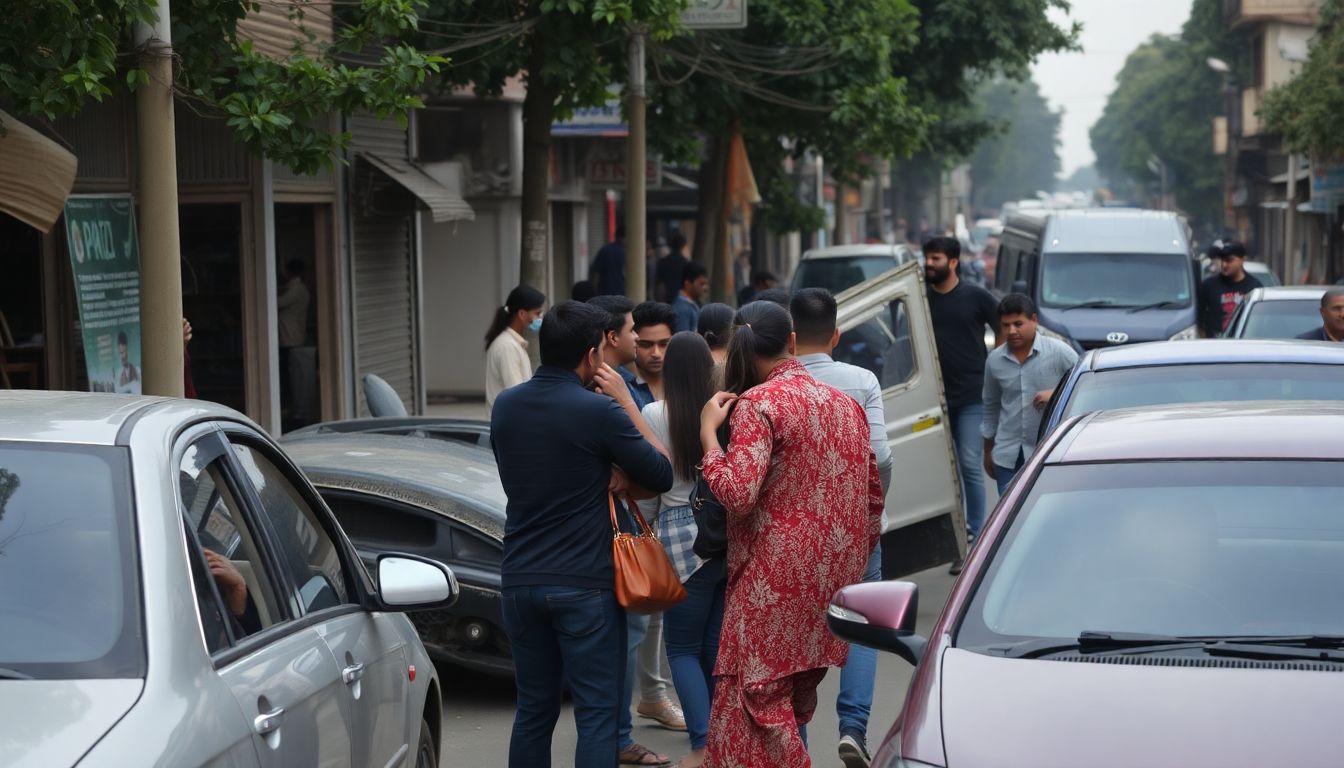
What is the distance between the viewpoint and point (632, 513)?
5559 millimetres

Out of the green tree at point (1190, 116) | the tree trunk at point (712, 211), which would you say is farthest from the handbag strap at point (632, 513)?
Result: the green tree at point (1190, 116)

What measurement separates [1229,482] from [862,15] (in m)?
16.3

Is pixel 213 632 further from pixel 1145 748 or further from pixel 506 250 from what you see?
pixel 506 250

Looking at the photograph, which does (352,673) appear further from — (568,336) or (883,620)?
(568,336)

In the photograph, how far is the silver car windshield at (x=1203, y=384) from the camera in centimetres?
682

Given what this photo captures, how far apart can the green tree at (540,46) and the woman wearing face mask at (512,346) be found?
3346mm

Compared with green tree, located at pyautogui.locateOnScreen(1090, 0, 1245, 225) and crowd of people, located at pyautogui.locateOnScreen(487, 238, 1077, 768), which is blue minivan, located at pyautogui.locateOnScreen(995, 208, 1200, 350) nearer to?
crowd of people, located at pyautogui.locateOnScreen(487, 238, 1077, 768)

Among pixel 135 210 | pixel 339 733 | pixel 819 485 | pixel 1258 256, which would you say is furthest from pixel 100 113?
pixel 1258 256

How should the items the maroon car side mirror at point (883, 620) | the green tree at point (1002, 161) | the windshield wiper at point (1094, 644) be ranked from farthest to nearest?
1. the green tree at point (1002, 161)
2. the maroon car side mirror at point (883, 620)
3. the windshield wiper at point (1094, 644)

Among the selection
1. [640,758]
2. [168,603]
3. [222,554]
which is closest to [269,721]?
[168,603]

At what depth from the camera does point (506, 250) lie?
73.7 feet

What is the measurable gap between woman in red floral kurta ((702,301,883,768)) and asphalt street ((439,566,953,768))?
3.87 ft

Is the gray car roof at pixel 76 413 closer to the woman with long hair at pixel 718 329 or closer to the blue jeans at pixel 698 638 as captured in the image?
the blue jeans at pixel 698 638

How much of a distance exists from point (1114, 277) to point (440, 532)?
13.4 m
